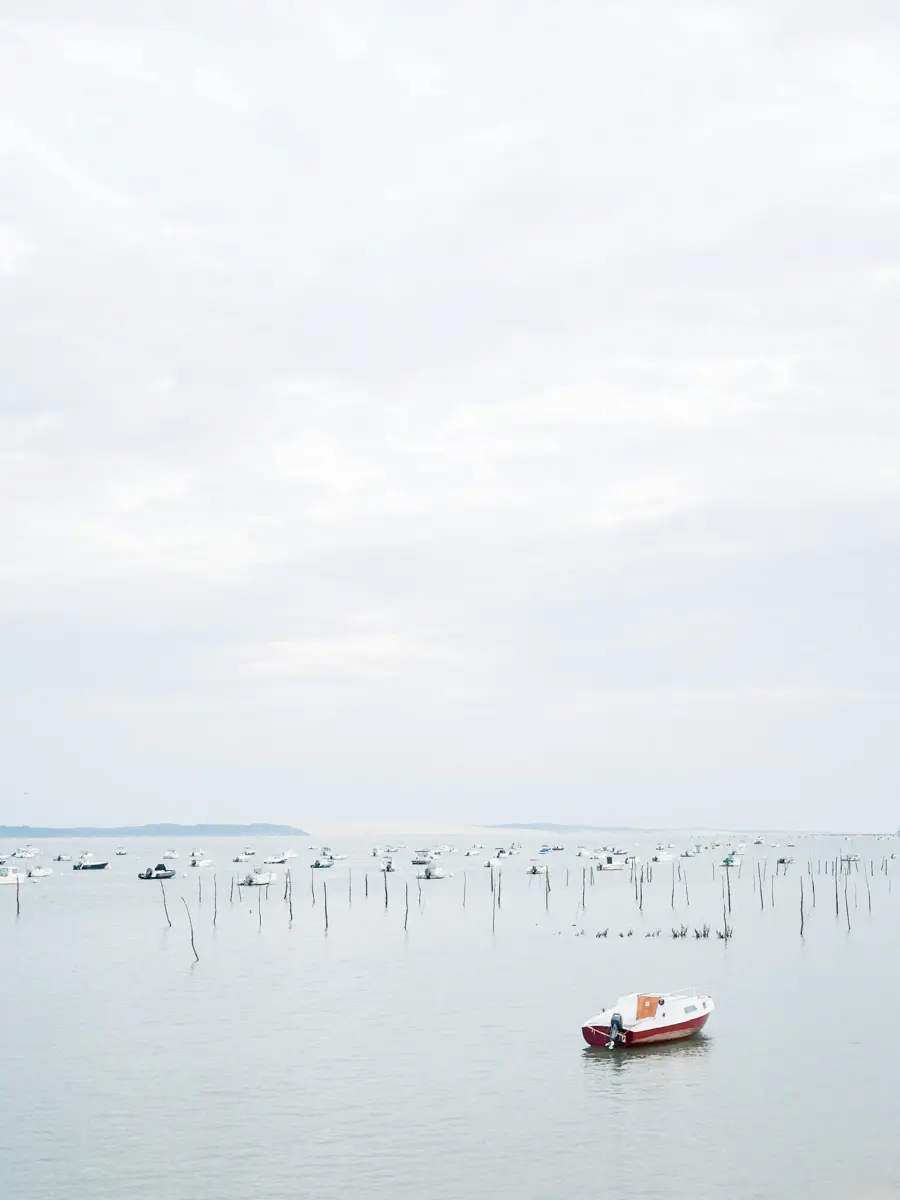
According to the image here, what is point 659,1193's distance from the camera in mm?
33344

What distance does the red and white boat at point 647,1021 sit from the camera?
5025cm

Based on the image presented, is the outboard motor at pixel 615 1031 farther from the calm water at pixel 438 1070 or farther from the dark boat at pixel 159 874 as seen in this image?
the dark boat at pixel 159 874

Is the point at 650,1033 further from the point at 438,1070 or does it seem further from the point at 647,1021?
the point at 438,1070

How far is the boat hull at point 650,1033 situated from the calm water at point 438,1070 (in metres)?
0.61

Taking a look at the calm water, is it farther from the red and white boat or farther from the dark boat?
the dark boat

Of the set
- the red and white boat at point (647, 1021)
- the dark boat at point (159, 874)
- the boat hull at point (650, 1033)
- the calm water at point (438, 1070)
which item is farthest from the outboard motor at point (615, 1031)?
the dark boat at point (159, 874)

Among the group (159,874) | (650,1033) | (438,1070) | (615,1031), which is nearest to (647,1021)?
(650,1033)

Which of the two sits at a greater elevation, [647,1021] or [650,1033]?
[647,1021]

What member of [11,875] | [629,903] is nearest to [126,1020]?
[629,903]

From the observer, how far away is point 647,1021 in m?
51.0

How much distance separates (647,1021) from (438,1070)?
29.6 feet

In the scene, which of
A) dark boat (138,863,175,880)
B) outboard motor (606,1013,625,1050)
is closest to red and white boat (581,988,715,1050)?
outboard motor (606,1013,625,1050)

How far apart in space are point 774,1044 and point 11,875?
133929mm

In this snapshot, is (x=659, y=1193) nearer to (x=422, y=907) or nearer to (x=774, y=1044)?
(x=774, y=1044)
